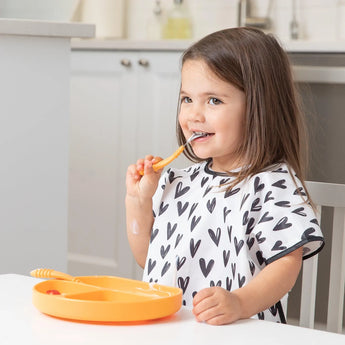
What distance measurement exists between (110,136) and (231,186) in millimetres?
1611

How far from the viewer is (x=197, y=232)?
1150mm

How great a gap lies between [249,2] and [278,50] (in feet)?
5.91

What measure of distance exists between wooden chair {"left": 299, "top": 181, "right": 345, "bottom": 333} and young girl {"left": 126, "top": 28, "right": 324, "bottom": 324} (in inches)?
1.6

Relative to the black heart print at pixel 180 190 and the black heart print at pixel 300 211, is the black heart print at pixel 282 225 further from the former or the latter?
the black heart print at pixel 180 190

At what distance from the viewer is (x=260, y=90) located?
1.19 meters

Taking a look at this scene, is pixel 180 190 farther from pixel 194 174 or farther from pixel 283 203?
pixel 283 203

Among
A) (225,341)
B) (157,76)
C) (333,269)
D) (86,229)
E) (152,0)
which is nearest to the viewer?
(225,341)

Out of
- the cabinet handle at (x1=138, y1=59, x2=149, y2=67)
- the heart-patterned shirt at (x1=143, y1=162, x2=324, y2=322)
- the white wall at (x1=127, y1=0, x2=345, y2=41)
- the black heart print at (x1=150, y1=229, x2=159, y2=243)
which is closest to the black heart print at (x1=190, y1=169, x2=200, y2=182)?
the heart-patterned shirt at (x1=143, y1=162, x2=324, y2=322)

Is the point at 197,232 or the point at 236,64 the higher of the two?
the point at 236,64

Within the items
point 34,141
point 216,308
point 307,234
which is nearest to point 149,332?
point 216,308

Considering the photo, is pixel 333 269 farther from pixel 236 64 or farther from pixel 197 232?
pixel 236 64

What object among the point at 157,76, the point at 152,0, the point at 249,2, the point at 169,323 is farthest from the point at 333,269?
the point at 152,0

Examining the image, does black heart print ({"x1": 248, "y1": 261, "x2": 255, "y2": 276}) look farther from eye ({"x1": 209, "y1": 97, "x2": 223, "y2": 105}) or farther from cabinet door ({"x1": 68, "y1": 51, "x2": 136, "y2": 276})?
cabinet door ({"x1": 68, "y1": 51, "x2": 136, "y2": 276})

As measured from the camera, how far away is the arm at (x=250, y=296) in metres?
0.74
